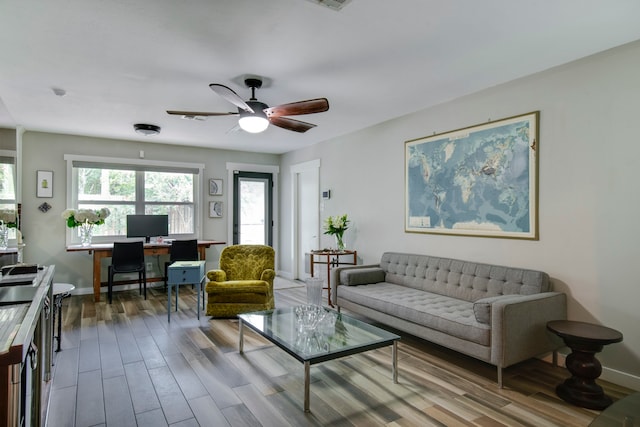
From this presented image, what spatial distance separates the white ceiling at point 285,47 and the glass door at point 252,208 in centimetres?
296

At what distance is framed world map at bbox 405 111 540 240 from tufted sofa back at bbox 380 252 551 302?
342 mm

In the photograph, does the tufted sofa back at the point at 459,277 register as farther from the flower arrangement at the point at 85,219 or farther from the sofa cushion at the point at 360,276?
the flower arrangement at the point at 85,219

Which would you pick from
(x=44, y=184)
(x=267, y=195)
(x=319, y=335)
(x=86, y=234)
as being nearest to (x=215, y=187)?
(x=267, y=195)

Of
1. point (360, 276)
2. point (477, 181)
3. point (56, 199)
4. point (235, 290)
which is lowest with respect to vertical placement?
point (235, 290)

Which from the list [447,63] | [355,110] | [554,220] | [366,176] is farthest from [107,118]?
[554,220]

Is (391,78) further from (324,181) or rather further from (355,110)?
Answer: (324,181)

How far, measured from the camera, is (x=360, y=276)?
420cm

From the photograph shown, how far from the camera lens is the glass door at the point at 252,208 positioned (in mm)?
6955

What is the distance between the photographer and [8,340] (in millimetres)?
1190

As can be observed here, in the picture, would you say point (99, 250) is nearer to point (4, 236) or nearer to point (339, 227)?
point (4, 236)

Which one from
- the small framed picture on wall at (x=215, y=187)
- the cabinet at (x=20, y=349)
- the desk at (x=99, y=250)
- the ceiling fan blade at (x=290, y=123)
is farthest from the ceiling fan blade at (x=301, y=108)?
the small framed picture on wall at (x=215, y=187)

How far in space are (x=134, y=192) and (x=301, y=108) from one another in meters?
4.23

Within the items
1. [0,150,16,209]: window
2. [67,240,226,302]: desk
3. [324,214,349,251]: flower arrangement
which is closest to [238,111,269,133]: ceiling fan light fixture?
[0,150,16,209]: window

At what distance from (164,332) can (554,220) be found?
12.8ft
